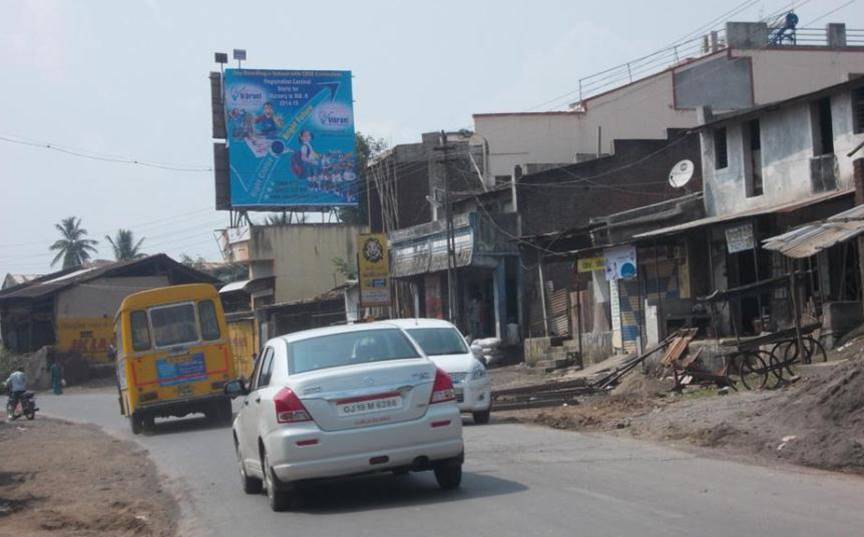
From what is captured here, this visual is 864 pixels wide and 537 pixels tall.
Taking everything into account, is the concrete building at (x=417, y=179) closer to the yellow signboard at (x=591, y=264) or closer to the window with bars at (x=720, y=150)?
the yellow signboard at (x=591, y=264)

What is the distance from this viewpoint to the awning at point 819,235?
19766mm

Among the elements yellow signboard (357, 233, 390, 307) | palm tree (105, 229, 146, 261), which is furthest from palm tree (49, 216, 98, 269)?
yellow signboard (357, 233, 390, 307)

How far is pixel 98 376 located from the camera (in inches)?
2397

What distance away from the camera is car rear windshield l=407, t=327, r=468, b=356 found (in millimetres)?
19531

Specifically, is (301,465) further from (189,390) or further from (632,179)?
(632,179)

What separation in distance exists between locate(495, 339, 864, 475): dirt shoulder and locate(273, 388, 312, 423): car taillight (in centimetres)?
573

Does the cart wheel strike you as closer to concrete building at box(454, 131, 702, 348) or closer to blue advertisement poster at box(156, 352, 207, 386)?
blue advertisement poster at box(156, 352, 207, 386)

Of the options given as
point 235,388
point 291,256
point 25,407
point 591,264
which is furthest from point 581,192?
point 235,388

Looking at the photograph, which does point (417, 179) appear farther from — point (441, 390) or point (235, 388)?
point (441, 390)

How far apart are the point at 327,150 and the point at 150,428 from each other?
99.1ft

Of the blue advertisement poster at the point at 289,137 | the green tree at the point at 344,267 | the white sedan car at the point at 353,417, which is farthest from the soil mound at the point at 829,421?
the green tree at the point at 344,267

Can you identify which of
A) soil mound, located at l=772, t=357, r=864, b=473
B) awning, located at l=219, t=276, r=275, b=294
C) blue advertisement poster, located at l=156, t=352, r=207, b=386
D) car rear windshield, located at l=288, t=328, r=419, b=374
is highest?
awning, located at l=219, t=276, r=275, b=294

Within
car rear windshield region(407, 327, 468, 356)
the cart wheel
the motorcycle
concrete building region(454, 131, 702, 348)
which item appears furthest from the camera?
concrete building region(454, 131, 702, 348)

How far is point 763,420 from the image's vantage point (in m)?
15.0
